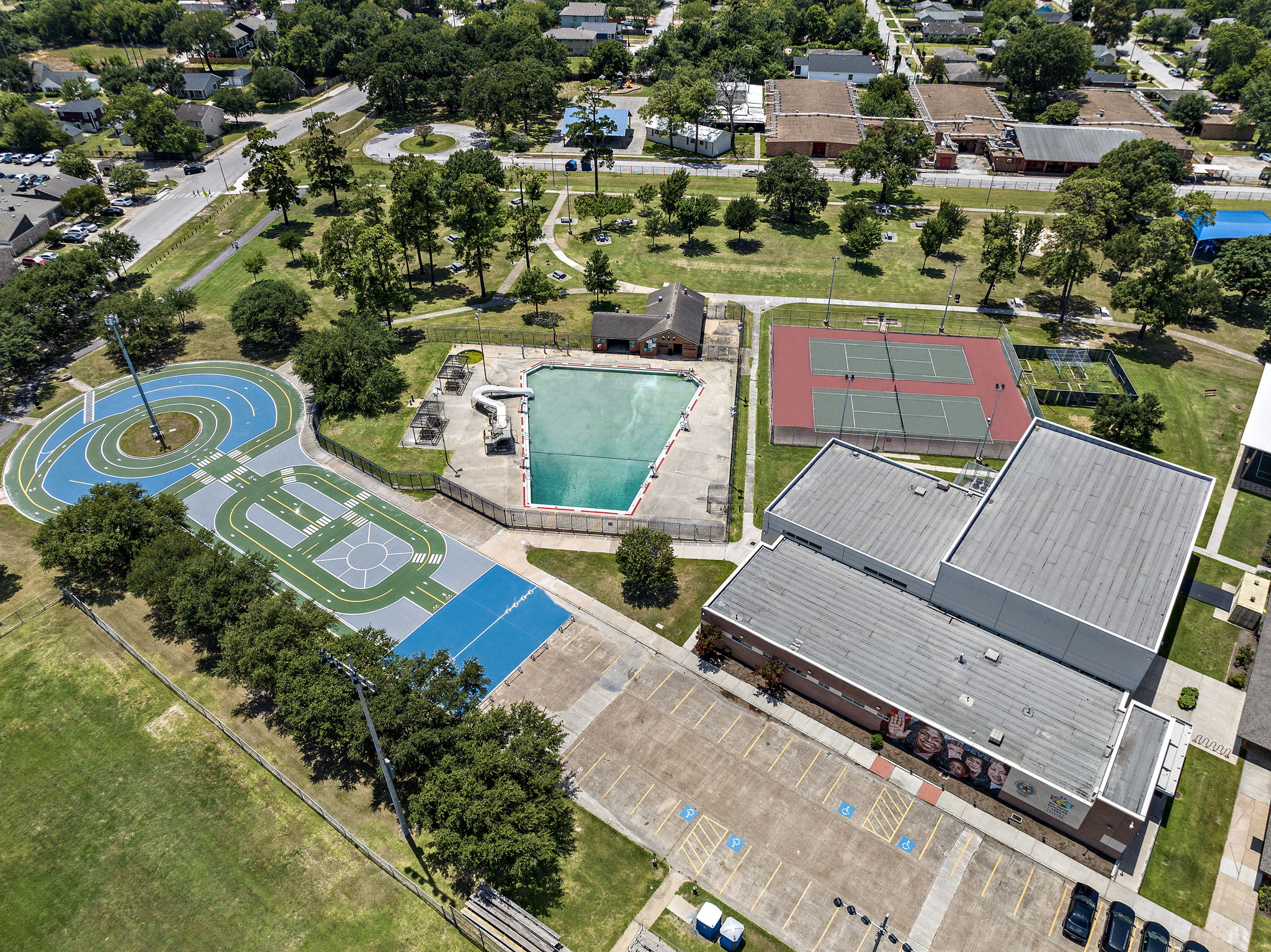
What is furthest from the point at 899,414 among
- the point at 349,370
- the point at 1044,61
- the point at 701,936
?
the point at 1044,61

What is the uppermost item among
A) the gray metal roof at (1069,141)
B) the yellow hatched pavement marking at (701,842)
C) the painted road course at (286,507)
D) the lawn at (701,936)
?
the gray metal roof at (1069,141)

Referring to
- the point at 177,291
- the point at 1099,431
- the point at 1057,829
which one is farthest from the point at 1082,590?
the point at 177,291

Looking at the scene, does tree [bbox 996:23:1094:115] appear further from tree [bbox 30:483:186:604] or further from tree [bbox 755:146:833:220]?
tree [bbox 30:483:186:604]

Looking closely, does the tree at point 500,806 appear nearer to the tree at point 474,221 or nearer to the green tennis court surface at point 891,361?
the green tennis court surface at point 891,361

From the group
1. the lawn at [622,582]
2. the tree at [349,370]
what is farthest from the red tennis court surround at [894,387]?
the tree at [349,370]

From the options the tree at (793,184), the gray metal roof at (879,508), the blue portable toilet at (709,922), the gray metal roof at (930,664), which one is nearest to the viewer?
the blue portable toilet at (709,922)

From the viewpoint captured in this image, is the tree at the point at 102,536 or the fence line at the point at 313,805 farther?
the tree at the point at 102,536

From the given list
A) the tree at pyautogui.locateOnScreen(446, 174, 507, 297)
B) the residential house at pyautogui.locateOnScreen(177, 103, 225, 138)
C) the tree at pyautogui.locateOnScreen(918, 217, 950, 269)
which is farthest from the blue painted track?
the residential house at pyautogui.locateOnScreen(177, 103, 225, 138)

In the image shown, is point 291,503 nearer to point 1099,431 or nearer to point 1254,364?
point 1099,431
